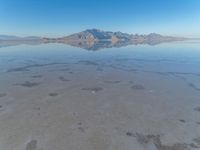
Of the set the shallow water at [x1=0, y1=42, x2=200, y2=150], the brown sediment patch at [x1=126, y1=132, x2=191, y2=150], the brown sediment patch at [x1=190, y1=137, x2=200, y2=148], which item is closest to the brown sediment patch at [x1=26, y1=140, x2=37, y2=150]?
the shallow water at [x1=0, y1=42, x2=200, y2=150]

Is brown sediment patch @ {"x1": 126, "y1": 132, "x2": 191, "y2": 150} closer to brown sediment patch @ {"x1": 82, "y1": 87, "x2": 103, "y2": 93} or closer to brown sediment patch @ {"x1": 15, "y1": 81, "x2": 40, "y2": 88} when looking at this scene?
brown sediment patch @ {"x1": 82, "y1": 87, "x2": 103, "y2": 93}

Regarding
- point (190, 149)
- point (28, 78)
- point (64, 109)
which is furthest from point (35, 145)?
point (28, 78)

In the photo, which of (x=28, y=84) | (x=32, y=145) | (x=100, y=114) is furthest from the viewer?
(x=28, y=84)

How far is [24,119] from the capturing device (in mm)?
6734

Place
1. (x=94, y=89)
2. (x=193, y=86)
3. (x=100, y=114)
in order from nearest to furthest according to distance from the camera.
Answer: (x=100, y=114)
(x=94, y=89)
(x=193, y=86)

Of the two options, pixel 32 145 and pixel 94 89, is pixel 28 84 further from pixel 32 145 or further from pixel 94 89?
pixel 32 145

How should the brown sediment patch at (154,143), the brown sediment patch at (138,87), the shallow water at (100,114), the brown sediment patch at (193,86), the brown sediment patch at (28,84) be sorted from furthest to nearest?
the brown sediment patch at (28,84)
the brown sediment patch at (138,87)
the brown sediment patch at (193,86)
the shallow water at (100,114)
the brown sediment patch at (154,143)

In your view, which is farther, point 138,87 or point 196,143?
point 138,87

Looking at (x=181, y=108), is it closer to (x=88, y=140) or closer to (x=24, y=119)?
(x=88, y=140)

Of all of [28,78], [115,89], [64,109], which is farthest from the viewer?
[28,78]

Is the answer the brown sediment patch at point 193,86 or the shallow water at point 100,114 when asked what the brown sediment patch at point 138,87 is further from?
the brown sediment patch at point 193,86

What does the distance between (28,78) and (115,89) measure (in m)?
6.04

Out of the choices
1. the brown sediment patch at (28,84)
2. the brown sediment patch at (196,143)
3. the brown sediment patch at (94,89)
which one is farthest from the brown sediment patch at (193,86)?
the brown sediment patch at (28,84)

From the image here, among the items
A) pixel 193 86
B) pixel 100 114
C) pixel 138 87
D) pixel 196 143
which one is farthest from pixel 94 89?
pixel 196 143
